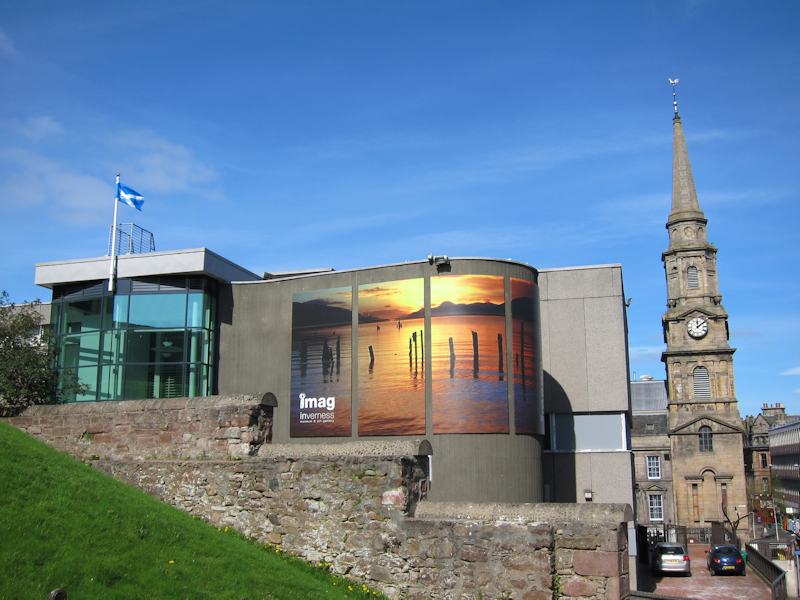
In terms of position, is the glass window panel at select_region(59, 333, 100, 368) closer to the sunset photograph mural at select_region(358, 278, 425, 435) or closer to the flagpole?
→ the flagpole

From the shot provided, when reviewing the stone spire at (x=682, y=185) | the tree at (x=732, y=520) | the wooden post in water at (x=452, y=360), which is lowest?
the tree at (x=732, y=520)

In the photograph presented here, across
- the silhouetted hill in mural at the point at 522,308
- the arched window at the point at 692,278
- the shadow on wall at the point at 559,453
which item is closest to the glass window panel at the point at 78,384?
the silhouetted hill in mural at the point at 522,308

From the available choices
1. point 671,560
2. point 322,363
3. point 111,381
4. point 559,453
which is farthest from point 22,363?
point 671,560

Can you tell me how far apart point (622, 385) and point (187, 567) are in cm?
2703

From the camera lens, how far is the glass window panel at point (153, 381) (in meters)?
32.6

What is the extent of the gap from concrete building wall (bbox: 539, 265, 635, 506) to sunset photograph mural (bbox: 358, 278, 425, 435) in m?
7.44

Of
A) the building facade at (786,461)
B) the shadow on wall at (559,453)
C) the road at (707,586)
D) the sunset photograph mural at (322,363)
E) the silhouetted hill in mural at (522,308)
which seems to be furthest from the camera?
the building facade at (786,461)

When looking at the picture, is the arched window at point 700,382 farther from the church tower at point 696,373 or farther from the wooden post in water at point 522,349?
the wooden post in water at point 522,349

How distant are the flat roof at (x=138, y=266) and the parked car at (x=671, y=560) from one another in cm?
2463

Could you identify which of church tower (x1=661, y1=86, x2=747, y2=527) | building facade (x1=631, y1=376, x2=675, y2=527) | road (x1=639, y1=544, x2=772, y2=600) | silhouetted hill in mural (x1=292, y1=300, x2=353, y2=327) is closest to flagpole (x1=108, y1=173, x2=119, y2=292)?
silhouetted hill in mural (x1=292, y1=300, x2=353, y2=327)

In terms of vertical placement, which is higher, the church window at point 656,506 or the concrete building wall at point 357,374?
the concrete building wall at point 357,374

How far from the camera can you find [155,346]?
33.2 m

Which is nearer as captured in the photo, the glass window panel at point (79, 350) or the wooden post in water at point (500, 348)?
the wooden post in water at point (500, 348)

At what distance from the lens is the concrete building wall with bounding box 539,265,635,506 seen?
33656mm
